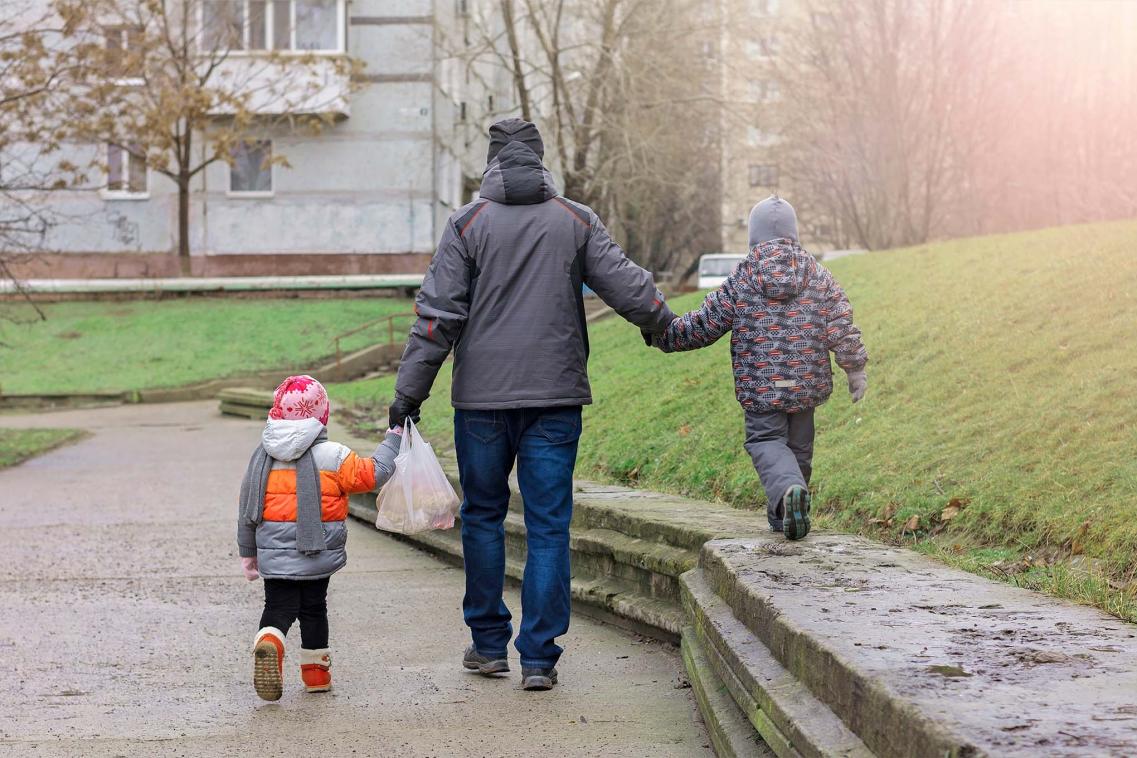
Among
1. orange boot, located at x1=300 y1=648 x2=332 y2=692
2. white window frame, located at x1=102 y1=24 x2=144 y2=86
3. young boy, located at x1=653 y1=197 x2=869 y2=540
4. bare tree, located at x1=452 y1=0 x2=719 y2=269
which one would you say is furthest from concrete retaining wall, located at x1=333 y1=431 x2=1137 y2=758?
white window frame, located at x1=102 y1=24 x2=144 y2=86

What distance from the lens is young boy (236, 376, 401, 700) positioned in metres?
5.66

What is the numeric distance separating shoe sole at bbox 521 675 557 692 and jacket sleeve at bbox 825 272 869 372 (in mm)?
2027

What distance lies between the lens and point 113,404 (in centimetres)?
2767

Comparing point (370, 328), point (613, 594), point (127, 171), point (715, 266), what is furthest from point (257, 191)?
point (613, 594)

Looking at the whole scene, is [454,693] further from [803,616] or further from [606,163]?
[606,163]

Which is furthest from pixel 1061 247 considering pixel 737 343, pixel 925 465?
pixel 737 343

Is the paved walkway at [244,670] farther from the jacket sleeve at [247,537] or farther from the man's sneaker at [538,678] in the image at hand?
the jacket sleeve at [247,537]

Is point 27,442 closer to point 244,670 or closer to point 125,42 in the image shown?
point 244,670

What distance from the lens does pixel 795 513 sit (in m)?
5.99

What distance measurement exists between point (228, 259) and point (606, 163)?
13.3 metres

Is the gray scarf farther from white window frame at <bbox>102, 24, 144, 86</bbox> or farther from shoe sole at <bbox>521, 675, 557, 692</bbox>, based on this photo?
white window frame at <bbox>102, 24, 144, 86</bbox>

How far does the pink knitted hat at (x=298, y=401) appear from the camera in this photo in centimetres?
575

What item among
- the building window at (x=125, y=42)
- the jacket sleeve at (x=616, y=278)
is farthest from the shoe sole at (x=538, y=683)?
the building window at (x=125, y=42)

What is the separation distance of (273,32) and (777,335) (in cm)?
3621
